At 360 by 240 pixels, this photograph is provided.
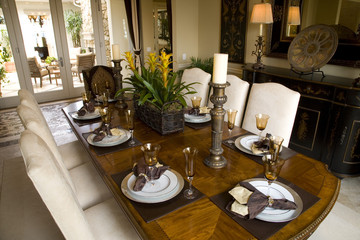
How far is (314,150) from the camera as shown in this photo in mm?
2568

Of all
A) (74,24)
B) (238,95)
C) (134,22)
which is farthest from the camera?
(134,22)

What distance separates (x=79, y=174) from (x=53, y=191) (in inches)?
36.8

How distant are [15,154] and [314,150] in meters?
3.54

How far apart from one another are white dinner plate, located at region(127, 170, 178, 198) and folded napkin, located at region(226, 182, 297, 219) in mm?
275

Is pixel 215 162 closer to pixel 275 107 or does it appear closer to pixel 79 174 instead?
pixel 275 107

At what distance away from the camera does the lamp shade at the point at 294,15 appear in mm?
2919

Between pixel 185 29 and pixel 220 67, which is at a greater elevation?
pixel 185 29

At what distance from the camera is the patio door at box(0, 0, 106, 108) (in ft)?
Answer: 15.9

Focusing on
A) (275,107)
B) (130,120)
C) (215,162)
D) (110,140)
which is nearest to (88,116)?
(110,140)

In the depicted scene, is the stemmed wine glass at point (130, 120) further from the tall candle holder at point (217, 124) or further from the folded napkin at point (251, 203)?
the folded napkin at point (251, 203)

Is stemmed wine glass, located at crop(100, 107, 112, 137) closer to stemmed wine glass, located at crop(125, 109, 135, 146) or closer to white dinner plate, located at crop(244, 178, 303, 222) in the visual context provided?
stemmed wine glass, located at crop(125, 109, 135, 146)

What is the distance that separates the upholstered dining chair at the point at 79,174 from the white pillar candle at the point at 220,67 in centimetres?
92

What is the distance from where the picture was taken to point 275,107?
185 cm

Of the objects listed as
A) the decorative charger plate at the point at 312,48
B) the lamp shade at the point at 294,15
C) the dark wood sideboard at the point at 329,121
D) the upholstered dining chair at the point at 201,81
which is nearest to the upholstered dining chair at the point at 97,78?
the upholstered dining chair at the point at 201,81
